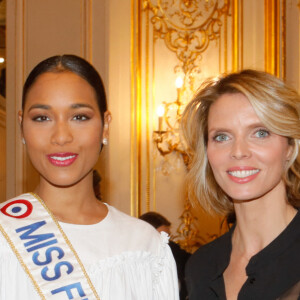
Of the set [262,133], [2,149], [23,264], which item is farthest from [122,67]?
[23,264]

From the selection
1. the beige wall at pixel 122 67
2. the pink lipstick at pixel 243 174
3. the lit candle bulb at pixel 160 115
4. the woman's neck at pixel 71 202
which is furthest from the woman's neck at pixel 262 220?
the lit candle bulb at pixel 160 115

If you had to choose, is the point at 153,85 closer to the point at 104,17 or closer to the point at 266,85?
the point at 104,17

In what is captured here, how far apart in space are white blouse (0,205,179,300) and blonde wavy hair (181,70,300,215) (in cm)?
38

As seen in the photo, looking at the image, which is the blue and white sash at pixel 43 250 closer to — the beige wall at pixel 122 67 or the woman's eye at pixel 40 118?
the woman's eye at pixel 40 118

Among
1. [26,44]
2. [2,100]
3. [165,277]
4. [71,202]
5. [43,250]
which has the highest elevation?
[26,44]

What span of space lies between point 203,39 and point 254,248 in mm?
3495

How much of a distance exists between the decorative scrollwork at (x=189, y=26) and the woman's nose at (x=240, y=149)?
11.1 ft

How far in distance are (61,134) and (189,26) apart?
3703mm

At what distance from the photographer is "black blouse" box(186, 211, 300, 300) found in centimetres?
204

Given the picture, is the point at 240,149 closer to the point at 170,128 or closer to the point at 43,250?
the point at 43,250

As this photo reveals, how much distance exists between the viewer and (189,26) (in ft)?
18.0

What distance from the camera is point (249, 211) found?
2227 millimetres

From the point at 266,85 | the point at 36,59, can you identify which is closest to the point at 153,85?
the point at 36,59

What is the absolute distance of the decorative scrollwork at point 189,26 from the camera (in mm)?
5418
